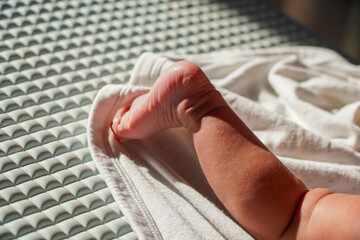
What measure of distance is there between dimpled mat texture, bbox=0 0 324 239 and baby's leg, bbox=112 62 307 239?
0.12 m

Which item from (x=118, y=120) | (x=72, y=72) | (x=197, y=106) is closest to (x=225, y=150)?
(x=197, y=106)

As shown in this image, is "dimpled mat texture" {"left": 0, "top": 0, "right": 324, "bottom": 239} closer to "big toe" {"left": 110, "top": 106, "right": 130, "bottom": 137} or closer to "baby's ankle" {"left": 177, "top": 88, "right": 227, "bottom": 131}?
"big toe" {"left": 110, "top": 106, "right": 130, "bottom": 137}

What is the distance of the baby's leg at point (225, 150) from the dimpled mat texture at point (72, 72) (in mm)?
122

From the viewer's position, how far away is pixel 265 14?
1.11 metres

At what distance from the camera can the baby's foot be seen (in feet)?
2.13

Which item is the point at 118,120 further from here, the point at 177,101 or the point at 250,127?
the point at 250,127

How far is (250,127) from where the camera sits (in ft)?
2.57

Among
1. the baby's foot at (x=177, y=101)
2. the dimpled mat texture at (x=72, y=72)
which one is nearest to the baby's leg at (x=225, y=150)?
the baby's foot at (x=177, y=101)

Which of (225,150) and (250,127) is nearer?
(225,150)

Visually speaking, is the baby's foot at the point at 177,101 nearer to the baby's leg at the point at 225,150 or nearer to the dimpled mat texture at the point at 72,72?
the baby's leg at the point at 225,150

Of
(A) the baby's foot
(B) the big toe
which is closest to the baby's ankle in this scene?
(A) the baby's foot

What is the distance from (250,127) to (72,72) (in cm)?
34

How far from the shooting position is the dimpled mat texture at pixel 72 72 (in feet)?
2.05

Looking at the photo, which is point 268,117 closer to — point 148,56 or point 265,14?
point 148,56
